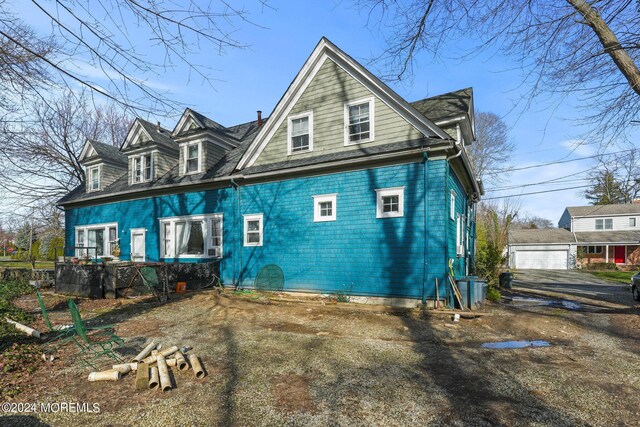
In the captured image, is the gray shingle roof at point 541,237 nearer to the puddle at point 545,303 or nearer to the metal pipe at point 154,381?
the puddle at point 545,303

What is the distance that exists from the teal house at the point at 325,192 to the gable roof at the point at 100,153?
3660mm

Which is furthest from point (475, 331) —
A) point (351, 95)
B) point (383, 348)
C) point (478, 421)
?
point (351, 95)

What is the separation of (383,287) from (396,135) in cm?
471

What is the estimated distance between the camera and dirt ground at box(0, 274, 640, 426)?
3756 mm

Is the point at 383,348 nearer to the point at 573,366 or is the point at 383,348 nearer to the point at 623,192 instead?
the point at 573,366

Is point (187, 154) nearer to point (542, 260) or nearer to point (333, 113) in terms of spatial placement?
point (333, 113)

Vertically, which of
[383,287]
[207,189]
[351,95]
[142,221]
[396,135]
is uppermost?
[351,95]

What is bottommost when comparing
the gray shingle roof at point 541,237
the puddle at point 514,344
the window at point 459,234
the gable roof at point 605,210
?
the puddle at point 514,344

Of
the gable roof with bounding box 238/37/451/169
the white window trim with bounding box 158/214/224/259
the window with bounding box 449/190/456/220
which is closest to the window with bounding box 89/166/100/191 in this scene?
the white window trim with bounding box 158/214/224/259

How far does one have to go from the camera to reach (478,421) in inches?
142

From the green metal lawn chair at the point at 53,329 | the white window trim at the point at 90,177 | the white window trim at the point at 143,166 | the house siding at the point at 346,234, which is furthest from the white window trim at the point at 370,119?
the white window trim at the point at 90,177

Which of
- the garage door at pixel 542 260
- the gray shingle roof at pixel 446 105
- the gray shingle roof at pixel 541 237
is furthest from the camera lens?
the gray shingle roof at pixel 541 237

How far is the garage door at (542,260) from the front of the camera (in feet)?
115

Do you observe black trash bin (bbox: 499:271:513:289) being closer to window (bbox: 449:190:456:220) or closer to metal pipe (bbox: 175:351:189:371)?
window (bbox: 449:190:456:220)
